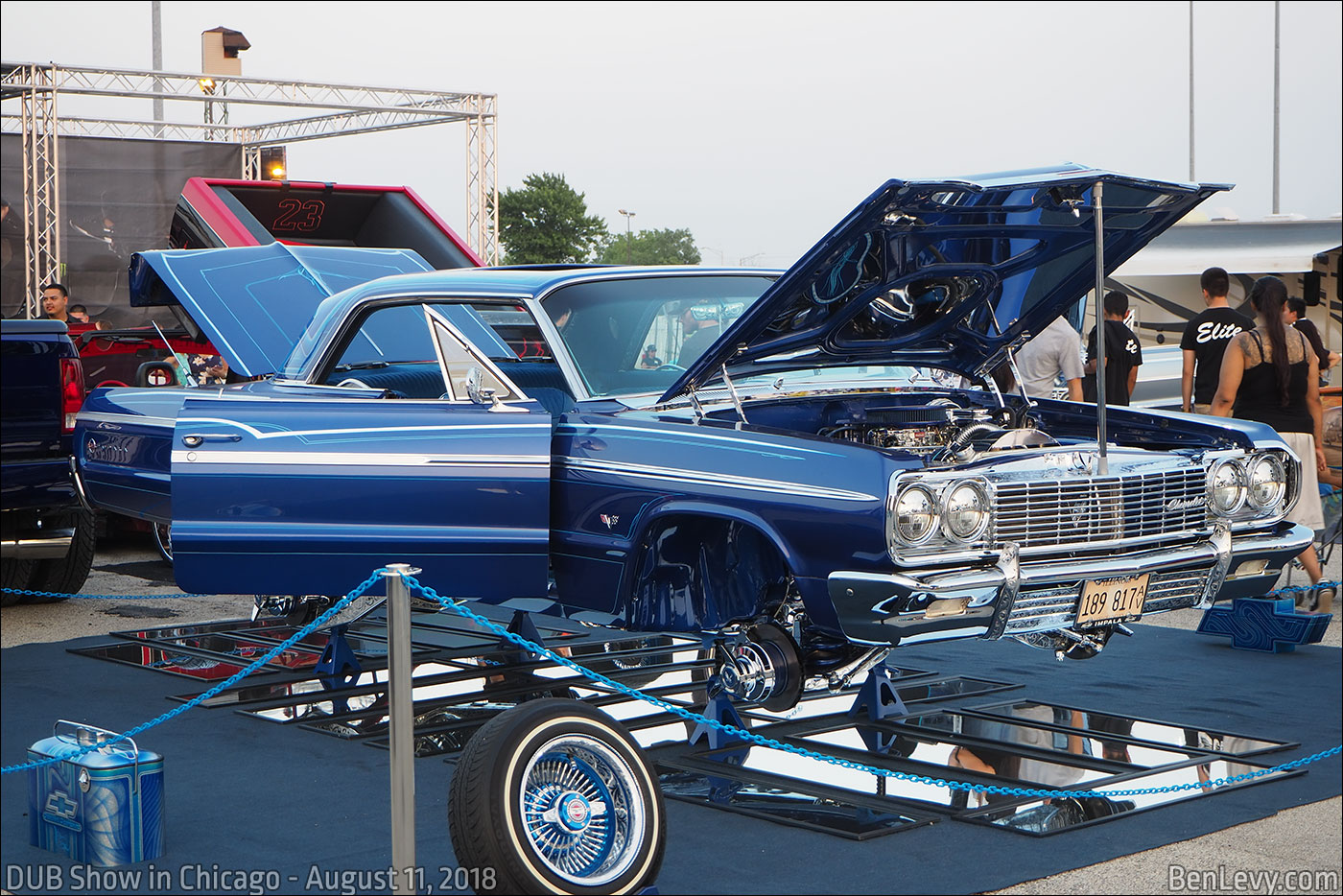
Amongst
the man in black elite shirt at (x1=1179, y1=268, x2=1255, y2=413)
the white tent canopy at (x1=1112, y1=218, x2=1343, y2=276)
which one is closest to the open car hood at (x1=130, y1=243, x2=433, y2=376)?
the man in black elite shirt at (x1=1179, y1=268, x2=1255, y2=413)

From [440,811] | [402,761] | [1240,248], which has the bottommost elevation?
[440,811]

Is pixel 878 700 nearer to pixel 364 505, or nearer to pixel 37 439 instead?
pixel 364 505

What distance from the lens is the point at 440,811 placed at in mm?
4750

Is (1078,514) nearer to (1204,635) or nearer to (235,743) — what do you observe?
(235,743)

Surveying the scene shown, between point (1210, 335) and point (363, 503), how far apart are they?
6.56 meters

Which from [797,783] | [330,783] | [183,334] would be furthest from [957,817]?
[183,334]

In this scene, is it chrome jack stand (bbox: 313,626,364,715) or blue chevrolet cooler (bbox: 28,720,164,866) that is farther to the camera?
chrome jack stand (bbox: 313,626,364,715)

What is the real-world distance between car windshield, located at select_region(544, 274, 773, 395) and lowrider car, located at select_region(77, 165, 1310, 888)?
0.04 ft

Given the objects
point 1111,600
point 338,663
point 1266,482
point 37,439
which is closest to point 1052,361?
point 1266,482

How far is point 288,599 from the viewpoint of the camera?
6.71m

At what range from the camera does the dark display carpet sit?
163 inches

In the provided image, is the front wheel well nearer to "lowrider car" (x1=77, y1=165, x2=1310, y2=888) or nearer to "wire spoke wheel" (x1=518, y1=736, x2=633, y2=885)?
"lowrider car" (x1=77, y1=165, x2=1310, y2=888)

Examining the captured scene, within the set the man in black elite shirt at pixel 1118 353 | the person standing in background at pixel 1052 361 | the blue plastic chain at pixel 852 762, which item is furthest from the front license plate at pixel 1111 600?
the man in black elite shirt at pixel 1118 353

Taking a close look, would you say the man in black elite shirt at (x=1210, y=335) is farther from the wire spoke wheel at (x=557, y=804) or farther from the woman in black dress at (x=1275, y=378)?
the wire spoke wheel at (x=557, y=804)
